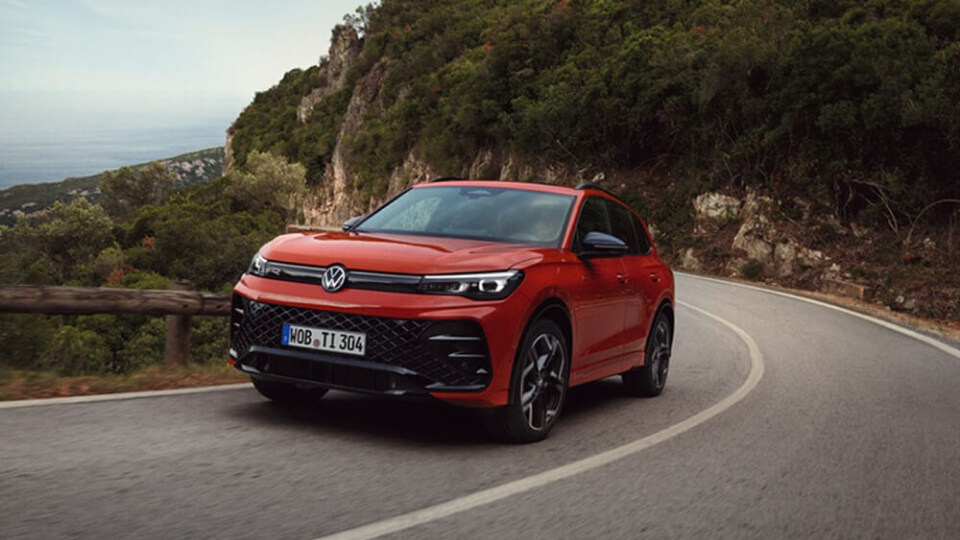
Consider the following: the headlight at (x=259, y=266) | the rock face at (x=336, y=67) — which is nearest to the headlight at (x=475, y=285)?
the headlight at (x=259, y=266)

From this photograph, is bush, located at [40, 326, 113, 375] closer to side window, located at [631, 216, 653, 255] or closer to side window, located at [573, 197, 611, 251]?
side window, located at [573, 197, 611, 251]

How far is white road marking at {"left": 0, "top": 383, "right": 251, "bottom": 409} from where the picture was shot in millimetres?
6297

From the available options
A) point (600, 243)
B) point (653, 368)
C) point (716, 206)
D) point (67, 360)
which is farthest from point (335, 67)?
point (600, 243)

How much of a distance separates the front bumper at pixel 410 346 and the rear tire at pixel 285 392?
938mm

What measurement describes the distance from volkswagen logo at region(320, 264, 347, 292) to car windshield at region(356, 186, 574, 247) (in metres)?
1.19

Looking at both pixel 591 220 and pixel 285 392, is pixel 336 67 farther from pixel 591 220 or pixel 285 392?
pixel 285 392

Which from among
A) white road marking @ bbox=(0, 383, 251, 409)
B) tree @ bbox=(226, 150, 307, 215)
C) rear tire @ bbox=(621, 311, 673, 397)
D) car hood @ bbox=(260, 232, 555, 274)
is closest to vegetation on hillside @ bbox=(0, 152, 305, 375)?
tree @ bbox=(226, 150, 307, 215)

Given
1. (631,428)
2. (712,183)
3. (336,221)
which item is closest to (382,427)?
(631,428)

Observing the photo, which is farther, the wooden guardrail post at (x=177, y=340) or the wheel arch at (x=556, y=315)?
the wooden guardrail post at (x=177, y=340)

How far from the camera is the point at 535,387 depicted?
6051mm

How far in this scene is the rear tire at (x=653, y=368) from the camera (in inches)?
333

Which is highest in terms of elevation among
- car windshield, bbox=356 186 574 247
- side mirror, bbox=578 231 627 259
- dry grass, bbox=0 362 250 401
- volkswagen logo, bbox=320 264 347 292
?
car windshield, bbox=356 186 574 247

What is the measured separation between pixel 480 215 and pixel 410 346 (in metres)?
1.75

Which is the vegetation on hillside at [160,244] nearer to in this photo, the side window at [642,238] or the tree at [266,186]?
the tree at [266,186]
